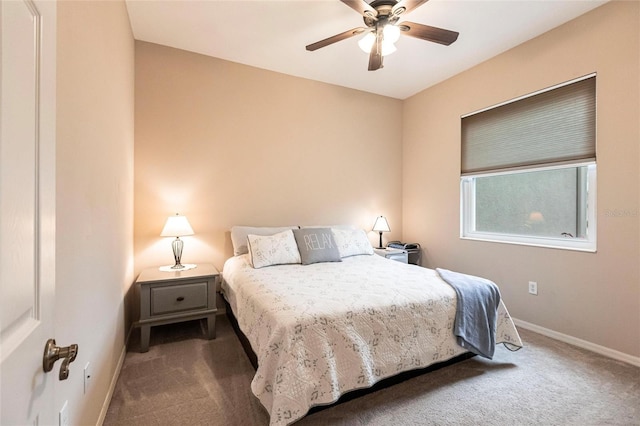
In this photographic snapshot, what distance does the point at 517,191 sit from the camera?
3.04 m

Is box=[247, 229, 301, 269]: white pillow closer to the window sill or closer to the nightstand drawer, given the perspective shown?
the nightstand drawer

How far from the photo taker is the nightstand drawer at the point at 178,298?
239cm

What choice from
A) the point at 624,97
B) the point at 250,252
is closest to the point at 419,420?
the point at 250,252

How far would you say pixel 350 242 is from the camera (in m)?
3.32

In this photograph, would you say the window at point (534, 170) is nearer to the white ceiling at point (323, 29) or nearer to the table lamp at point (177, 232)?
the white ceiling at point (323, 29)

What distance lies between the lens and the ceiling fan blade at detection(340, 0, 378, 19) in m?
1.89

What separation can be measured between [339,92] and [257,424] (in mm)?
3647

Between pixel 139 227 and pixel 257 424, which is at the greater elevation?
pixel 139 227

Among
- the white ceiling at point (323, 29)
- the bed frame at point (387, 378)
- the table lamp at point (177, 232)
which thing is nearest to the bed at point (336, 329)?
the bed frame at point (387, 378)

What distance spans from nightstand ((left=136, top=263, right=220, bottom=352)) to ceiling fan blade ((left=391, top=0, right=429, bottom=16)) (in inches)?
99.1

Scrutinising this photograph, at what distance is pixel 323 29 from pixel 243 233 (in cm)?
215

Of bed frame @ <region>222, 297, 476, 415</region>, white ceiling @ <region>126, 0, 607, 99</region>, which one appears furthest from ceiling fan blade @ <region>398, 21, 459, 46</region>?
bed frame @ <region>222, 297, 476, 415</region>

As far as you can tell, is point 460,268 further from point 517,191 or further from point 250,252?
point 250,252

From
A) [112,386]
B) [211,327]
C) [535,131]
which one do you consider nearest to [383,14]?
[535,131]
